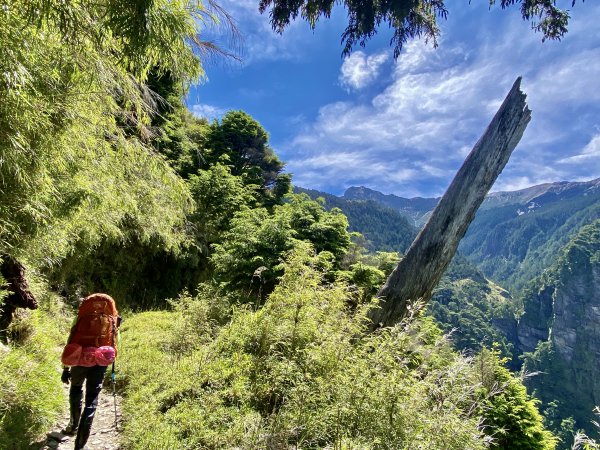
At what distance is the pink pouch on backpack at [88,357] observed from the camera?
3.98 meters

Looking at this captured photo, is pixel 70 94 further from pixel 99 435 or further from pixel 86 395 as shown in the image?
pixel 99 435

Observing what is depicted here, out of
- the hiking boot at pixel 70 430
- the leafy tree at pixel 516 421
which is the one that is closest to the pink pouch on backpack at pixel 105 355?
the hiking boot at pixel 70 430

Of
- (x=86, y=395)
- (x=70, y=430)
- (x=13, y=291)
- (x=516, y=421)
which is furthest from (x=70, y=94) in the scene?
(x=516, y=421)

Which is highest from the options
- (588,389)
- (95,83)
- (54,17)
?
(95,83)

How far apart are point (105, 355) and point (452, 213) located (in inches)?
216

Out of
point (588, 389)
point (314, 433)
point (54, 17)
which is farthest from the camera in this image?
point (588, 389)

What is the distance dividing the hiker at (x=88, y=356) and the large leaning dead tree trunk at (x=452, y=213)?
386cm

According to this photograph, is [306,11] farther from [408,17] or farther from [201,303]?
[201,303]

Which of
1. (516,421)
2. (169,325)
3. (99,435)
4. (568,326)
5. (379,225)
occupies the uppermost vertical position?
(379,225)

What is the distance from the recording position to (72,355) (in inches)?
157

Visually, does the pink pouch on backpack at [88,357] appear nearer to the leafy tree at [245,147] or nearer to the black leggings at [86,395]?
the black leggings at [86,395]

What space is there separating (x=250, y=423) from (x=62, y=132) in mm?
3685

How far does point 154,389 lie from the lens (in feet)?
16.3

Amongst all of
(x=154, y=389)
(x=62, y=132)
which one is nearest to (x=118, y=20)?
(x=62, y=132)
